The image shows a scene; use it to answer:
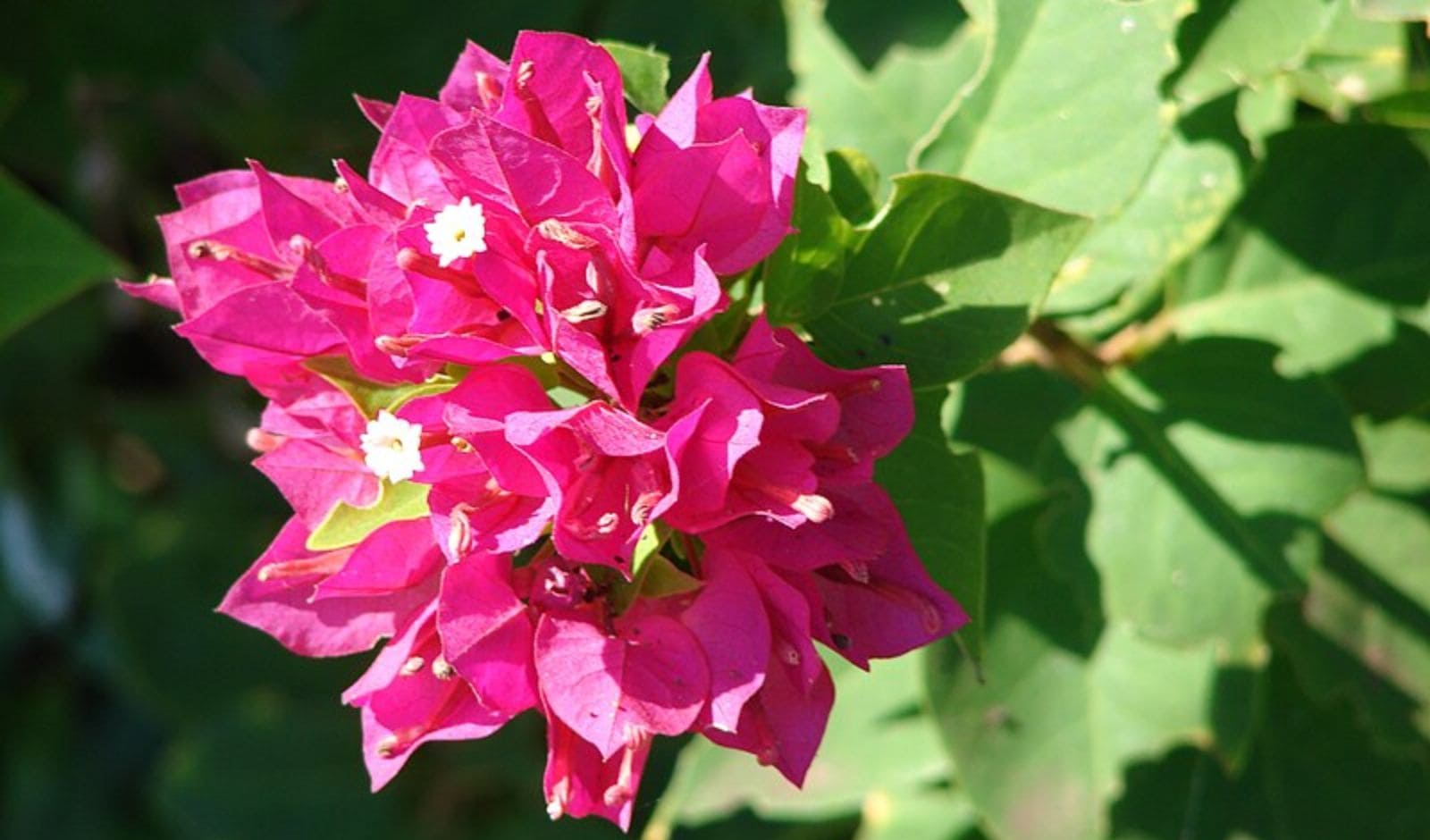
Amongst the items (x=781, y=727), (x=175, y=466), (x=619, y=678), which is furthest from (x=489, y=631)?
(x=175, y=466)

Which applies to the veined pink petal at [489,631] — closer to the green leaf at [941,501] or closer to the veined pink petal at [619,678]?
the veined pink petal at [619,678]

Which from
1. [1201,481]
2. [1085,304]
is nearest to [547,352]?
[1085,304]

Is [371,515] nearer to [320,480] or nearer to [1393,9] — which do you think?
[320,480]

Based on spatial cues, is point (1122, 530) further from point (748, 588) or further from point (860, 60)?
point (860, 60)

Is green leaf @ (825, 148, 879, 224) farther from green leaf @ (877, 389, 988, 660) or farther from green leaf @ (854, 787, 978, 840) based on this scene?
green leaf @ (854, 787, 978, 840)

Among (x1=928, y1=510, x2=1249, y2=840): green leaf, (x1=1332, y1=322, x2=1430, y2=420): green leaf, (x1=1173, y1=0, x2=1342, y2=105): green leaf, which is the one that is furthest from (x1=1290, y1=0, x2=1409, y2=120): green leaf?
(x1=928, y1=510, x2=1249, y2=840): green leaf
